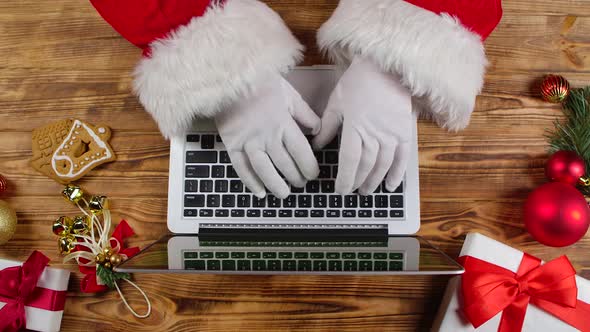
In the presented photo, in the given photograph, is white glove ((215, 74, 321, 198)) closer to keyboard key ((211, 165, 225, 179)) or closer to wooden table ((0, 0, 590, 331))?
keyboard key ((211, 165, 225, 179))

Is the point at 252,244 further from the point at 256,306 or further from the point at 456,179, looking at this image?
the point at 456,179

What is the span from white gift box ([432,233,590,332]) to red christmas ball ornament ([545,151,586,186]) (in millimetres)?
137

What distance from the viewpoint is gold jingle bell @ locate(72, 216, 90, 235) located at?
751 millimetres

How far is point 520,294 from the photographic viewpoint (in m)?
0.69

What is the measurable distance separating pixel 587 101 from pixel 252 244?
59 cm

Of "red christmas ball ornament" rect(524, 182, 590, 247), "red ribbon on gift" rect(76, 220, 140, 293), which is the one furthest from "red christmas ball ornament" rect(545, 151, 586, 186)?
"red ribbon on gift" rect(76, 220, 140, 293)

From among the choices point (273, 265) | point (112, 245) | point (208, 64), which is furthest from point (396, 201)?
point (112, 245)

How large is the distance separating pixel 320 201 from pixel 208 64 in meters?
0.26

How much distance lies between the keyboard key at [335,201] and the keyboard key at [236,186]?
0.14 m

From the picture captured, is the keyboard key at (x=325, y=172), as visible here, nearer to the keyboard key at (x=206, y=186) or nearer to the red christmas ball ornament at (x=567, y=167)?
the keyboard key at (x=206, y=186)

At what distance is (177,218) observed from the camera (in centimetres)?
73

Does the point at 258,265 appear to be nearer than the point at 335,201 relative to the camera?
Yes

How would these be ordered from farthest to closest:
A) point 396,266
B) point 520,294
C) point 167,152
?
1. point 167,152
2. point 520,294
3. point 396,266

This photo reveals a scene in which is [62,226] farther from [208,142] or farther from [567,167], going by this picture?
[567,167]
